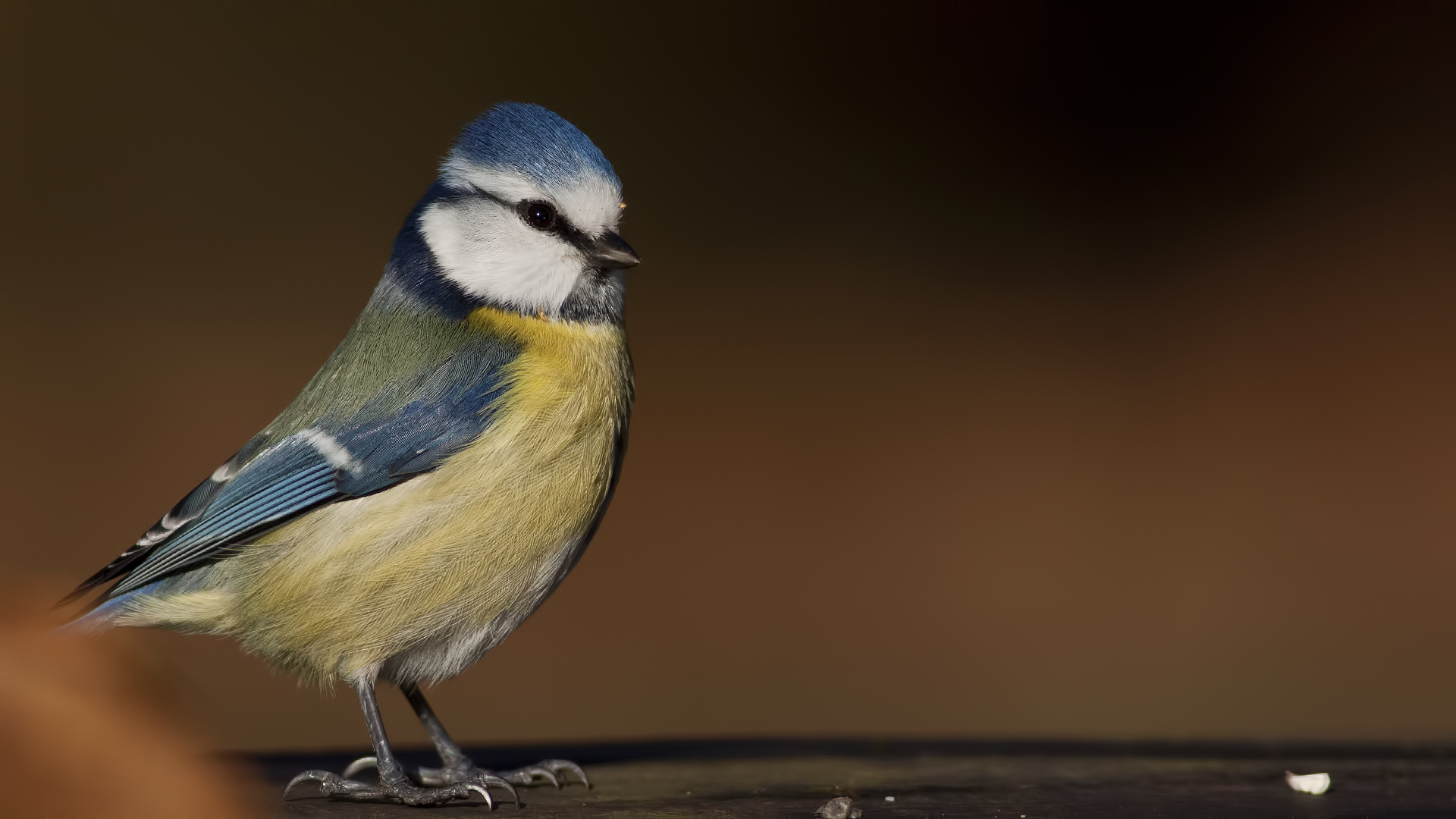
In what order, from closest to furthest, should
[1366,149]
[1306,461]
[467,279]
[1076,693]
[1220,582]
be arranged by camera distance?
[467,279] → [1076,693] → [1220,582] → [1306,461] → [1366,149]

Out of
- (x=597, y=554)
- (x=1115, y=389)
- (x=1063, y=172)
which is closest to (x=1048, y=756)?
(x=597, y=554)

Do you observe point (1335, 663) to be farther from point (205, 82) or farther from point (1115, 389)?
point (205, 82)

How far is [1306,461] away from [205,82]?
11.0ft

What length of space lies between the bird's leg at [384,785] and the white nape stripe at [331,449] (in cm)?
28

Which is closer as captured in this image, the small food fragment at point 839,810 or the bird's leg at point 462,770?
the small food fragment at point 839,810

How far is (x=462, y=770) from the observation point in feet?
5.78

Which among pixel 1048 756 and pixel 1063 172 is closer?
pixel 1048 756

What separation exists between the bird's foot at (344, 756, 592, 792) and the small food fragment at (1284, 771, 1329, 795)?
0.86m

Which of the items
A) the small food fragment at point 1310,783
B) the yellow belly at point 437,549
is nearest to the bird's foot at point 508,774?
the yellow belly at point 437,549

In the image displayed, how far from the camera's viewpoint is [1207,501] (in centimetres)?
398

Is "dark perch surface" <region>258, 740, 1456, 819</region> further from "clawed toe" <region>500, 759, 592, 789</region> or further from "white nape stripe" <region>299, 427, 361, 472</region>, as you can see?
"white nape stripe" <region>299, 427, 361, 472</region>

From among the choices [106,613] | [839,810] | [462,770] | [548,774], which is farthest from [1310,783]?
[106,613]

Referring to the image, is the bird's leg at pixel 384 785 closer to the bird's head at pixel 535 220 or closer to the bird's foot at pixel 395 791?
the bird's foot at pixel 395 791

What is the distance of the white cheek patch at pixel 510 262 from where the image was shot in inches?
69.9
